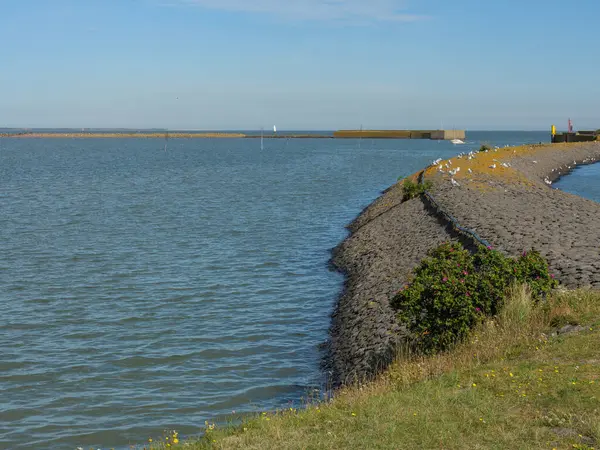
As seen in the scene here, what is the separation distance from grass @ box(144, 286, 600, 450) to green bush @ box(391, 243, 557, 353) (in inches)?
37.7

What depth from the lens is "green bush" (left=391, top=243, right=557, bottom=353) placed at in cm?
1384

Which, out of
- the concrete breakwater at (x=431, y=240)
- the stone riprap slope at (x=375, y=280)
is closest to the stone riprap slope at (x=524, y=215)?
the concrete breakwater at (x=431, y=240)

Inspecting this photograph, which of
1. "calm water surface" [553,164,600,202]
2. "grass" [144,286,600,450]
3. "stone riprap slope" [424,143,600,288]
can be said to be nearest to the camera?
"grass" [144,286,600,450]

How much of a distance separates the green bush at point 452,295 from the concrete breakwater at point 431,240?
1390 mm

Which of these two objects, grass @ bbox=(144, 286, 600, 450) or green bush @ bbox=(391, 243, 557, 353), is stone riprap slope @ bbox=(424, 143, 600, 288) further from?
grass @ bbox=(144, 286, 600, 450)

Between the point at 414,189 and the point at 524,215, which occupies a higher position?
the point at 414,189

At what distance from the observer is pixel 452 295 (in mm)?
13891

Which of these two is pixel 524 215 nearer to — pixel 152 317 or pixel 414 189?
pixel 414 189

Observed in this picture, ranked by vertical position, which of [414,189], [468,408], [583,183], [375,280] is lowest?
[375,280]

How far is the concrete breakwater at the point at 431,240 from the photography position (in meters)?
17.1

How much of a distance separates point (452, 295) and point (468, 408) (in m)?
4.45

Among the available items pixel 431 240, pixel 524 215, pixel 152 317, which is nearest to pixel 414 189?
pixel 524 215

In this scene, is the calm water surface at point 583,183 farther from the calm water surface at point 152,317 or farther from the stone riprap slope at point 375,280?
the stone riprap slope at point 375,280

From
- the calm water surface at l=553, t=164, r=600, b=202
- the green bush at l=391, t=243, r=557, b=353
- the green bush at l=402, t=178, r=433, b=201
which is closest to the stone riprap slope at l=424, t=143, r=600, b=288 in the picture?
the green bush at l=402, t=178, r=433, b=201
